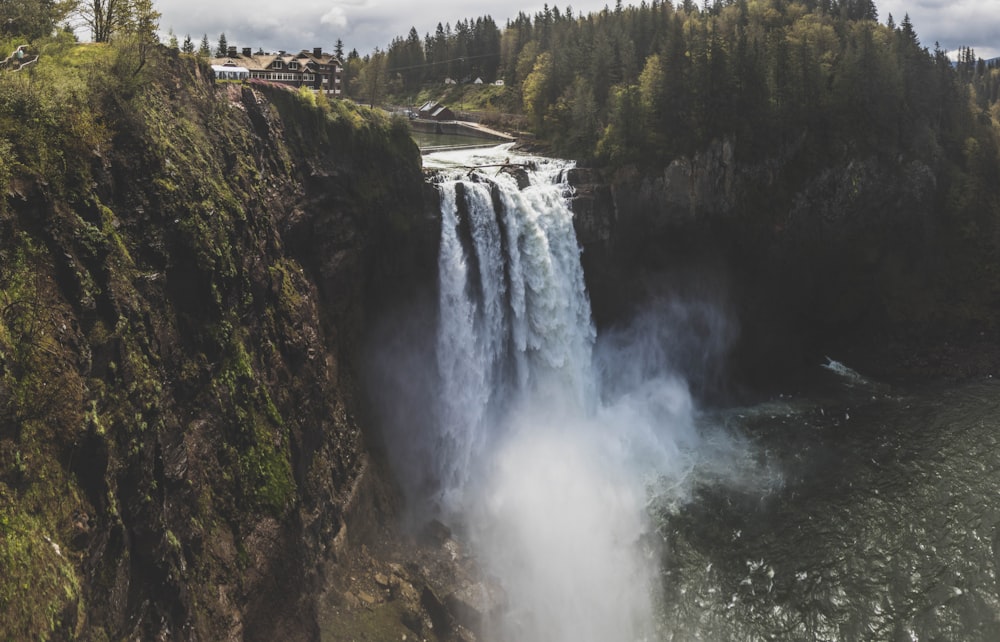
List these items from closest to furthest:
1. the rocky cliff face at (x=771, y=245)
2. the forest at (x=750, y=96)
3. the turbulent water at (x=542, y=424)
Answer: the turbulent water at (x=542, y=424) → the rocky cliff face at (x=771, y=245) → the forest at (x=750, y=96)

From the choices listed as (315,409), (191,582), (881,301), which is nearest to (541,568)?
(315,409)

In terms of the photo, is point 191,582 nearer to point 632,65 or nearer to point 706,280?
point 706,280

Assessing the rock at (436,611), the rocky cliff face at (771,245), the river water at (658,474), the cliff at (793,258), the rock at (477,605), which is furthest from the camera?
the cliff at (793,258)

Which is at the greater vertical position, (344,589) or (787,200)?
(787,200)

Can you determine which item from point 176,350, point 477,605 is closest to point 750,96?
point 477,605

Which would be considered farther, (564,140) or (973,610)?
(564,140)

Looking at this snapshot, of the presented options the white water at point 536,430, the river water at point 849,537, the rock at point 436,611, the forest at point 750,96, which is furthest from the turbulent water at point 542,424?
the forest at point 750,96

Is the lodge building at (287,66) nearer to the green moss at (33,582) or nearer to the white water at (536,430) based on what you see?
the white water at (536,430)
